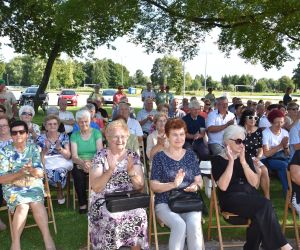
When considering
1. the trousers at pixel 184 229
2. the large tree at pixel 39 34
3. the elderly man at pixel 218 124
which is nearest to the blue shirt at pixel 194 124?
the elderly man at pixel 218 124

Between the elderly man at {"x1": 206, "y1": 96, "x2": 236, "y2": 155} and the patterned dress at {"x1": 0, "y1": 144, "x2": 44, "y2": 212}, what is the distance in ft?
11.7

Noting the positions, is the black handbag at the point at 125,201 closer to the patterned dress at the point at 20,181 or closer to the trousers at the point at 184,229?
the trousers at the point at 184,229

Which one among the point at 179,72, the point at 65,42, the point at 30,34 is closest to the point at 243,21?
the point at 65,42

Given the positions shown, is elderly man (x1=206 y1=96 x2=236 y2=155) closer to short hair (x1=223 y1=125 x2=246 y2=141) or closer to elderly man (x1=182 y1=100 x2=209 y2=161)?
elderly man (x1=182 y1=100 x2=209 y2=161)

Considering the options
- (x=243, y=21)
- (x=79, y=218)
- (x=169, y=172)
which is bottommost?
(x=79, y=218)

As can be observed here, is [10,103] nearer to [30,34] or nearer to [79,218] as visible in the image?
[79,218]

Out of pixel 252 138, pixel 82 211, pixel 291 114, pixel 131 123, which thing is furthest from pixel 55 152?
pixel 291 114

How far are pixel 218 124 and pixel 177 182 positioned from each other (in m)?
3.83

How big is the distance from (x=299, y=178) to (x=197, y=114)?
3.76 meters

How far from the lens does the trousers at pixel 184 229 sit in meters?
4.12

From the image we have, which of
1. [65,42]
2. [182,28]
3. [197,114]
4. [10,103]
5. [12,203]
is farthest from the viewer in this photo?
[65,42]

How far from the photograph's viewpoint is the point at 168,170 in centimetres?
457

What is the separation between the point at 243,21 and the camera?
1024 cm

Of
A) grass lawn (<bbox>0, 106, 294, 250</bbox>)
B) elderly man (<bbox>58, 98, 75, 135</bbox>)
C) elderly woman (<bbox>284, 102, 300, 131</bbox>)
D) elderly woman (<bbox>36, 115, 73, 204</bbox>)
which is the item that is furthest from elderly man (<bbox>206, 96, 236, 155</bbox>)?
elderly man (<bbox>58, 98, 75, 135</bbox>)
